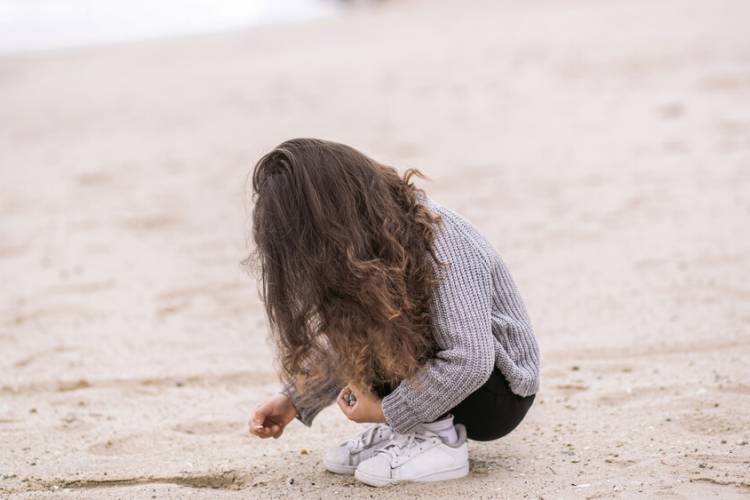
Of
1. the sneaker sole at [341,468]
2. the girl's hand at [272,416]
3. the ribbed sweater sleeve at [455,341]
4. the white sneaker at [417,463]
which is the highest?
the ribbed sweater sleeve at [455,341]

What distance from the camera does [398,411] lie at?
2.35 metres

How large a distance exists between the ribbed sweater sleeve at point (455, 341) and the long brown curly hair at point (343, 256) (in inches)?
1.7

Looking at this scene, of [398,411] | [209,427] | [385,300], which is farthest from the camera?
[209,427]

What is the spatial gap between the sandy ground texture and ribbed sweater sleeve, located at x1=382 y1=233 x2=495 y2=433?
219 mm

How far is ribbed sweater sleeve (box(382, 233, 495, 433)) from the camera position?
227cm

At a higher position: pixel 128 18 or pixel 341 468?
pixel 128 18

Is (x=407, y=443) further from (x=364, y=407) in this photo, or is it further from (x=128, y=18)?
(x=128, y=18)

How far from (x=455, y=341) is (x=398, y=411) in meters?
0.22

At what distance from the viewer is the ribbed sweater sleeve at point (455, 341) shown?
7.45ft

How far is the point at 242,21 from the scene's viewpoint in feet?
60.4

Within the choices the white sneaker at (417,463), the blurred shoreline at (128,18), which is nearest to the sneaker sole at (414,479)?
the white sneaker at (417,463)

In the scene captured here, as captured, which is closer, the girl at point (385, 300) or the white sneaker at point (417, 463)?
the girl at point (385, 300)

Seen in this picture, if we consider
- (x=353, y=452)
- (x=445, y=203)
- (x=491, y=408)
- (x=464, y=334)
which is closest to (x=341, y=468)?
(x=353, y=452)

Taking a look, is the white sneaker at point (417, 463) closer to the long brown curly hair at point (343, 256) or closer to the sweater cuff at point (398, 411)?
the sweater cuff at point (398, 411)
